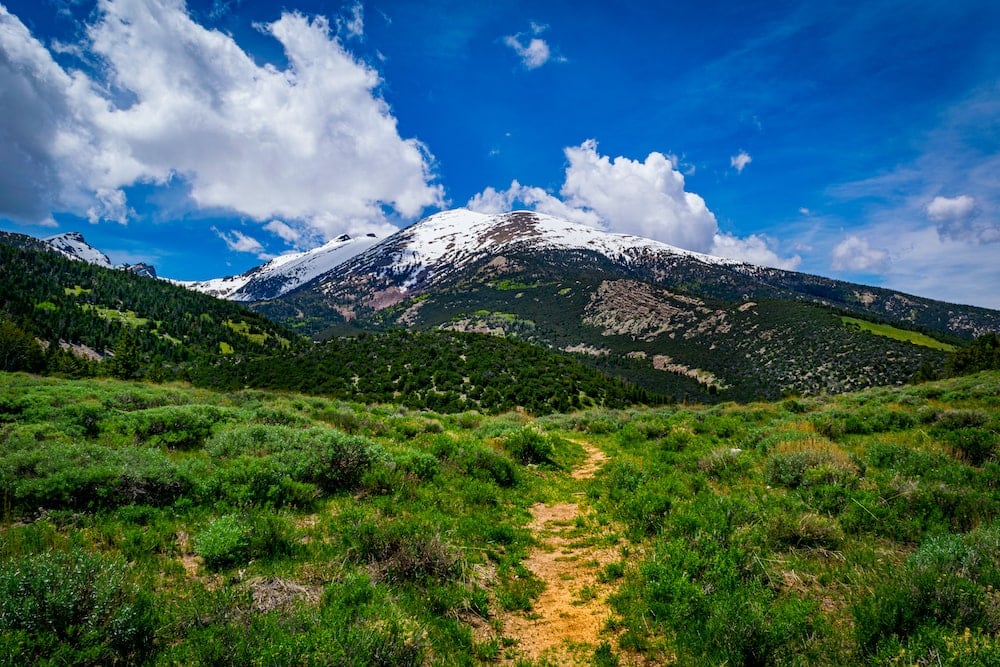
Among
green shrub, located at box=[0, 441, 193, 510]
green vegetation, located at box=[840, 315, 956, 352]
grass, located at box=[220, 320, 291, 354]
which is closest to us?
green shrub, located at box=[0, 441, 193, 510]

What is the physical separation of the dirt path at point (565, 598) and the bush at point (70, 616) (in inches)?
175

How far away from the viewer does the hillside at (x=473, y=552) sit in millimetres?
4348

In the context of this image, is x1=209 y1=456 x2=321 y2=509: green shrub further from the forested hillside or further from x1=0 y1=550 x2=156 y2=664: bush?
the forested hillside

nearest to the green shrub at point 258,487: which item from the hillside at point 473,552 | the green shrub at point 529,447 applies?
the hillside at point 473,552

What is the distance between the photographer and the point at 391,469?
1060 cm

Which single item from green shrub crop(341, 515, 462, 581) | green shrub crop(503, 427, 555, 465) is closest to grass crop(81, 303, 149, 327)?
green shrub crop(503, 427, 555, 465)

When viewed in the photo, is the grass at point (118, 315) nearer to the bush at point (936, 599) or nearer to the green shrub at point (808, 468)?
the green shrub at point (808, 468)

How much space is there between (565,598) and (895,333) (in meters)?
236

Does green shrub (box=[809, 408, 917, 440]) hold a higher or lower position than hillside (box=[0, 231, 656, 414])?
lower

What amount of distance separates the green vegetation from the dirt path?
209 metres

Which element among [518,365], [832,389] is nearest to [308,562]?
[518,365]

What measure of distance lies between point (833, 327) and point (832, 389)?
55.3 metres

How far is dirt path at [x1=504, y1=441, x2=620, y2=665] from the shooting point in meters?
5.72

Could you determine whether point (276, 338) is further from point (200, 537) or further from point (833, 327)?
point (833, 327)
